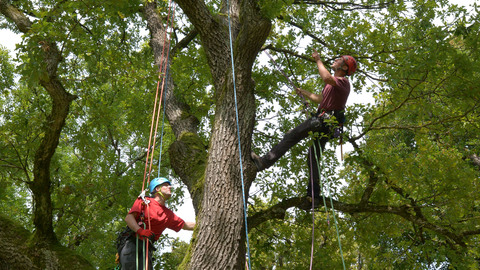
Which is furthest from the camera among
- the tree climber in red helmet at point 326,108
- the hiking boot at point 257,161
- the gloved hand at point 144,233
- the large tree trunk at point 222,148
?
the tree climber in red helmet at point 326,108

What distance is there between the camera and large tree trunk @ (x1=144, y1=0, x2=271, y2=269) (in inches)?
138

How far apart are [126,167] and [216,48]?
8.57m

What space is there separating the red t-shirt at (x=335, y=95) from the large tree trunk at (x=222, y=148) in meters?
0.86

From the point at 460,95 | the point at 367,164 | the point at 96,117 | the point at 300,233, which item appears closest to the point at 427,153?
Answer: the point at 367,164

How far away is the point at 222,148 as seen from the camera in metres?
3.99

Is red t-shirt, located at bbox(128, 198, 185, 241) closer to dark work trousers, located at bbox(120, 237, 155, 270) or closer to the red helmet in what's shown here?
dark work trousers, located at bbox(120, 237, 155, 270)

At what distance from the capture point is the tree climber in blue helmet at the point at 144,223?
3768mm

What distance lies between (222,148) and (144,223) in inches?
39.6

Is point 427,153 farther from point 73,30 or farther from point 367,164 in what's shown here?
point 73,30

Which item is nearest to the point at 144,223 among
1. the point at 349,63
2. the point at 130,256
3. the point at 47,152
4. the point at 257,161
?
the point at 130,256

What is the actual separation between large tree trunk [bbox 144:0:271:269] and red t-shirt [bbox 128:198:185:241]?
28 cm

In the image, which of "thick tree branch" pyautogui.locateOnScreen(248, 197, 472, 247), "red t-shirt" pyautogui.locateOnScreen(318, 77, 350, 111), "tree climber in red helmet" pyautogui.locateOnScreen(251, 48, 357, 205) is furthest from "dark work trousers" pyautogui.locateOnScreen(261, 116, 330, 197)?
"thick tree branch" pyautogui.locateOnScreen(248, 197, 472, 247)

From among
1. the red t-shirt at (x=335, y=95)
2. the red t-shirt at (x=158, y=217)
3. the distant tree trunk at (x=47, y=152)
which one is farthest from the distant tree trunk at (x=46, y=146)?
the red t-shirt at (x=335, y=95)

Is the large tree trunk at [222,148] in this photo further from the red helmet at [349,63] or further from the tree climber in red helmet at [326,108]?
the red helmet at [349,63]
